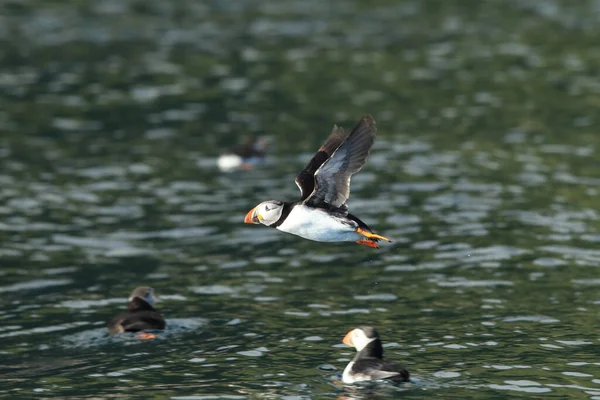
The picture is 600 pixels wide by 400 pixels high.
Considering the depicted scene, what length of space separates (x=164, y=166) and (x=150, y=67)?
11700mm

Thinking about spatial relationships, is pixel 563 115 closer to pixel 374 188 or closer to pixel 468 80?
pixel 468 80

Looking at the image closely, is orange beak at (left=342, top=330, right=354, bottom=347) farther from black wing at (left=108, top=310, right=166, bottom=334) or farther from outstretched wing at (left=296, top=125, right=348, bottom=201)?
black wing at (left=108, top=310, right=166, bottom=334)

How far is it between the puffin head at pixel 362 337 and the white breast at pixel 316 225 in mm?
1456

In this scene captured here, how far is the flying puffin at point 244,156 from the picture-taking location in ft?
96.9

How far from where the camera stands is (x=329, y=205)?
54.6ft

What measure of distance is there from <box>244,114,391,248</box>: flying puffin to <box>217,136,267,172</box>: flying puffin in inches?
504

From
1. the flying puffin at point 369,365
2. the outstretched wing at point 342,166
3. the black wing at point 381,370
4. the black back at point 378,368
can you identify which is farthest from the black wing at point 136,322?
the black wing at point 381,370

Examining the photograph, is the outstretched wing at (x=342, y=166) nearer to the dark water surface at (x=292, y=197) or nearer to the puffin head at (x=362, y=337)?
the puffin head at (x=362, y=337)

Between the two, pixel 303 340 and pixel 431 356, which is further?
pixel 303 340

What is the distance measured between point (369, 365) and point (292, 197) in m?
12.2

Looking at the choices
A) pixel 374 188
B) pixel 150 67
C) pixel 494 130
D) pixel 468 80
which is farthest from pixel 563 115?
pixel 150 67

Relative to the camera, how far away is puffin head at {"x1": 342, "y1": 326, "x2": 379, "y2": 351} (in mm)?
16766

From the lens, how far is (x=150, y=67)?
41.4m

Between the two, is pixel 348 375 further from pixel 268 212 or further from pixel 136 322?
pixel 136 322
